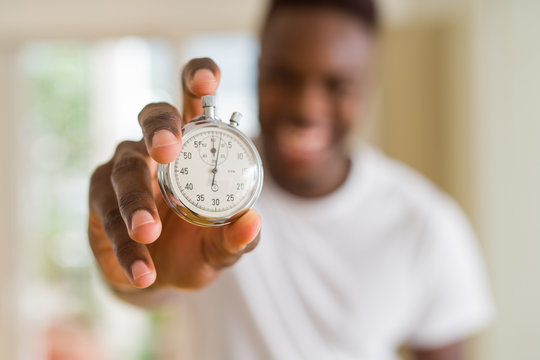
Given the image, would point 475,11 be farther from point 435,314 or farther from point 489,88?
point 435,314

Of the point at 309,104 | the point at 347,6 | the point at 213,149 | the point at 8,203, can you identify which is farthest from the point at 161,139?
the point at 8,203

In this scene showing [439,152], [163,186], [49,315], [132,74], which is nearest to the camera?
[163,186]

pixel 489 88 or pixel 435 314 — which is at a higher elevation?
pixel 489 88

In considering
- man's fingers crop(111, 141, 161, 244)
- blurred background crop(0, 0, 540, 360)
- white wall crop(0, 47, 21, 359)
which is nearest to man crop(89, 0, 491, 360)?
blurred background crop(0, 0, 540, 360)

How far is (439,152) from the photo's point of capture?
10.5 feet

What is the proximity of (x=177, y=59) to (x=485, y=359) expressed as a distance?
8.27 ft

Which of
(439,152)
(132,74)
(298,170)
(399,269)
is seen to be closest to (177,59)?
(132,74)

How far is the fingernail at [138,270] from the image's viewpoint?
0.62 meters

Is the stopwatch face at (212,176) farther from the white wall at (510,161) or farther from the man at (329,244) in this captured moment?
the white wall at (510,161)

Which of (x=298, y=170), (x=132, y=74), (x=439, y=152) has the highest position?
(x=298, y=170)

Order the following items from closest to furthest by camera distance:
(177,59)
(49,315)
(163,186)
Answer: (163,186) < (177,59) < (49,315)

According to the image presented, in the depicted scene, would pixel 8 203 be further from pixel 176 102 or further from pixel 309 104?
pixel 309 104

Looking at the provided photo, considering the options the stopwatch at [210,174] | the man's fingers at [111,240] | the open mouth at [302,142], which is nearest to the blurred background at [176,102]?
the open mouth at [302,142]

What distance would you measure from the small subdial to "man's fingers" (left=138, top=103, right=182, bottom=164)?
0.08 metres
